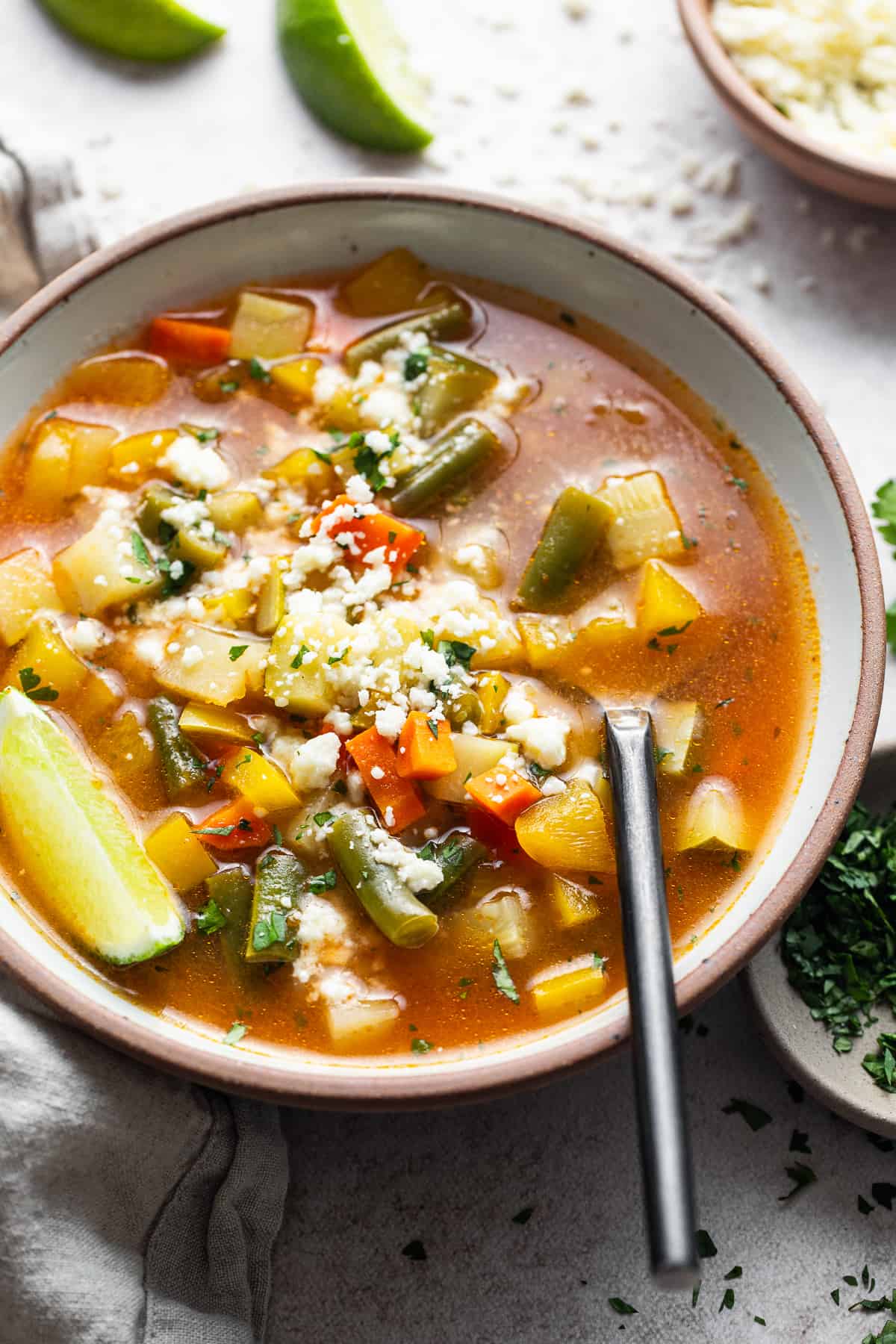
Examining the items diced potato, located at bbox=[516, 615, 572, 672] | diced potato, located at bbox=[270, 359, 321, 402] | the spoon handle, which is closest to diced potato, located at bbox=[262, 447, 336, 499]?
diced potato, located at bbox=[270, 359, 321, 402]

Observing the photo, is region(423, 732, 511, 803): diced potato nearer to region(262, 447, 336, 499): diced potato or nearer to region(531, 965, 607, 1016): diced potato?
region(531, 965, 607, 1016): diced potato

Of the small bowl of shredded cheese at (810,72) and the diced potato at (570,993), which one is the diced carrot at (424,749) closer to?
the diced potato at (570,993)

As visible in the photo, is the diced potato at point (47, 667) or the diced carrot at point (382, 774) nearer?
the diced carrot at point (382, 774)

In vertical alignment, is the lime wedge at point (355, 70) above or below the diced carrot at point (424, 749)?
above

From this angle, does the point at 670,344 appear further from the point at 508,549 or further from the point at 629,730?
the point at 629,730

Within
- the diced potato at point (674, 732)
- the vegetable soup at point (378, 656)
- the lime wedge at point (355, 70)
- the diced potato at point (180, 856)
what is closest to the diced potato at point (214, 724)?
the vegetable soup at point (378, 656)

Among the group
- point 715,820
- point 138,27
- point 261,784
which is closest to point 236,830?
point 261,784

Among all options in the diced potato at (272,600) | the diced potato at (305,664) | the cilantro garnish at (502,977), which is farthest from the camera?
the diced potato at (272,600)
